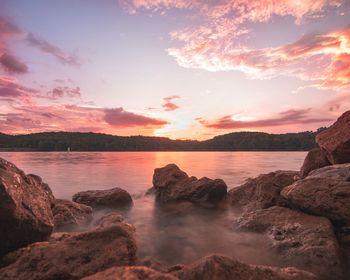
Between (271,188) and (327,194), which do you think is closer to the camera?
(327,194)

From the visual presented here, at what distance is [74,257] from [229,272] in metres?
3.08

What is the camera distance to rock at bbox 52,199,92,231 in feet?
42.0

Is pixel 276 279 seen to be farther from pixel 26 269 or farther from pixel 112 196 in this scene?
pixel 112 196

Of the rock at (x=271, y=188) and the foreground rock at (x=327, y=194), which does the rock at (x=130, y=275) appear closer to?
the foreground rock at (x=327, y=194)

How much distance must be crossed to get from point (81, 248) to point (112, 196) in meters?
12.3

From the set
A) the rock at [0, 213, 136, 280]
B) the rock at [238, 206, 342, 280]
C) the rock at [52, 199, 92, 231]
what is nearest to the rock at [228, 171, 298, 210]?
the rock at [238, 206, 342, 280]

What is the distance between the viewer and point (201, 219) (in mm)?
14250

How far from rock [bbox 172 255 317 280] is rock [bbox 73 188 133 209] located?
1303 cm

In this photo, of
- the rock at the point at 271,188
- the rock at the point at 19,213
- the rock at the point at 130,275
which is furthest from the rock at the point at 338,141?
the rock at the point at 19,213

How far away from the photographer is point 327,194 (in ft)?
30.7

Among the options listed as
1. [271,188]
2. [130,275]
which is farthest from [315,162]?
[130,275]

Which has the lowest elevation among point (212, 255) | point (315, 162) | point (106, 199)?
point (106, 199)

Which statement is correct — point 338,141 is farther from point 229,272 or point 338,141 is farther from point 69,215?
point 69,215

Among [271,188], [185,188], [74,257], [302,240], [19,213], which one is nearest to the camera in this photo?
[74,257]
